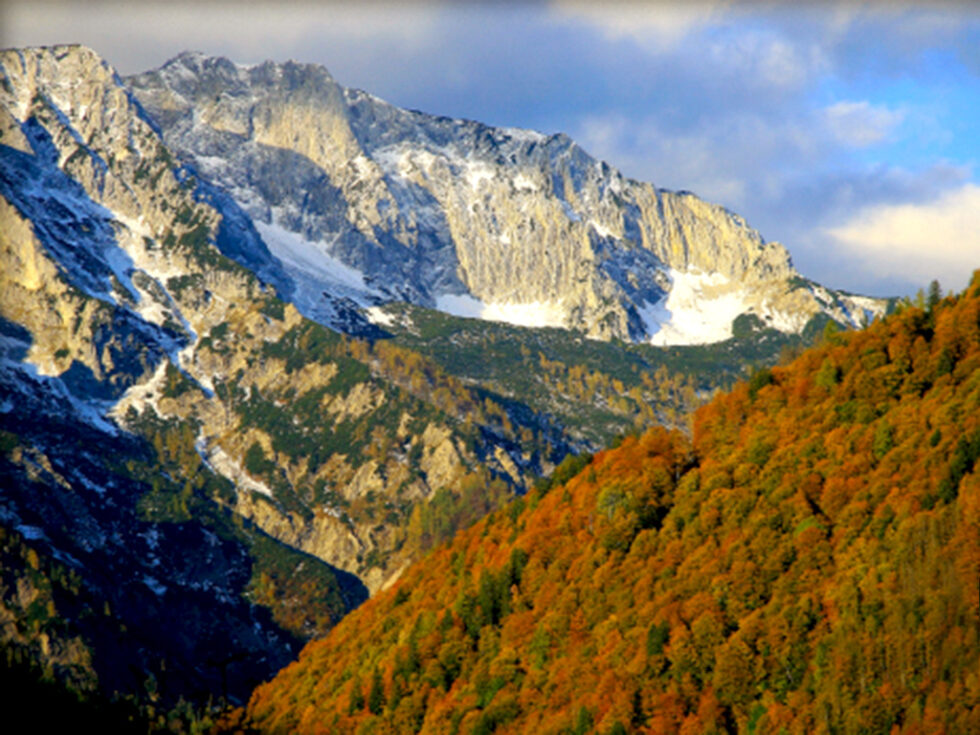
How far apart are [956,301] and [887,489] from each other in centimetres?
4822

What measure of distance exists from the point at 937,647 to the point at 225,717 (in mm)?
77092

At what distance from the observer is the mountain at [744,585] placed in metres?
126

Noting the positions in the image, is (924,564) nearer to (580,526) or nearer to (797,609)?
(797,609)

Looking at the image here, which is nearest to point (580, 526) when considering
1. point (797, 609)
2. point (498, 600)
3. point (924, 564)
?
point (498, 600)

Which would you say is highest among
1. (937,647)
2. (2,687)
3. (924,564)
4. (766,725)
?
(924,564)

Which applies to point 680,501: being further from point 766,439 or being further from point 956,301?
point 956,301

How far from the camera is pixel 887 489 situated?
467ft

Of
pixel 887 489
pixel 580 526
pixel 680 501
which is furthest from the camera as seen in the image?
pixel 580 526

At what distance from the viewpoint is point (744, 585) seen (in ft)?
464

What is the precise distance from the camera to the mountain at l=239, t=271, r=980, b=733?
125562mm

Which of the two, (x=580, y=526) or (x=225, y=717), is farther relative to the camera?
(x=580, y=526)

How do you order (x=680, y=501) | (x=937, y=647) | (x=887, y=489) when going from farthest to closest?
(x=680, y=501)
(x=887, y=489)
(x=937, y=647)

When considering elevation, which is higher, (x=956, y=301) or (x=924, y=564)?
(x=956, y=301)

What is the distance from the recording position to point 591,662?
144750 millimetres
